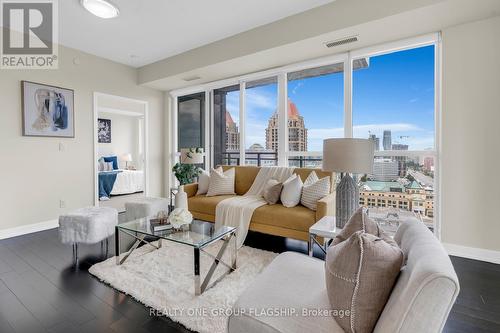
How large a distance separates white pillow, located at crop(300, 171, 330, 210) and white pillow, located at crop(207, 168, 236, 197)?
124 cm

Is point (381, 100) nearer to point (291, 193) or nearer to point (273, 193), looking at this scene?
point (291, 193)

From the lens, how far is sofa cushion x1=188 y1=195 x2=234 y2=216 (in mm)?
3295

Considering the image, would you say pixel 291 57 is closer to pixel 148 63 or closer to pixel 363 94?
pixel 363 94

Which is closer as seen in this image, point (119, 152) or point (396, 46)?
point (396, 46)

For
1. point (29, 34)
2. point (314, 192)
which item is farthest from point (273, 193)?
point (29, 34)

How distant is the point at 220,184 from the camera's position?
374 centimetres

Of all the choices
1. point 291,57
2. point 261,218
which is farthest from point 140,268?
point 291,57

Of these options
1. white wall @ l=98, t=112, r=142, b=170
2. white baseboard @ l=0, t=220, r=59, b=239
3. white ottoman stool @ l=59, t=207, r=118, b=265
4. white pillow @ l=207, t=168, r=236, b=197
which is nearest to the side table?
white pillow @ l=207, t=168, r=236, b=197

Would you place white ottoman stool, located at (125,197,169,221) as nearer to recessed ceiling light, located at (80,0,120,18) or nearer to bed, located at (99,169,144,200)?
recessed ceiling light, located at (80,0,120,18)

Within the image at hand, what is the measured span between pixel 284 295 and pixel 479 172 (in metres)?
2.72

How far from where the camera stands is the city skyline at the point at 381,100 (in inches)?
120

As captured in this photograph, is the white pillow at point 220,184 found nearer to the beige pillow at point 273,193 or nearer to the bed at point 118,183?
the beige pillow at point 273,193

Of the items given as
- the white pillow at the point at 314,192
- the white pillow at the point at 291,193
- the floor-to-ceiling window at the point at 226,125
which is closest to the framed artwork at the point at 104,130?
the floor-to-ceiling window at the point at 226,125

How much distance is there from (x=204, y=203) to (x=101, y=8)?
8.38ft
